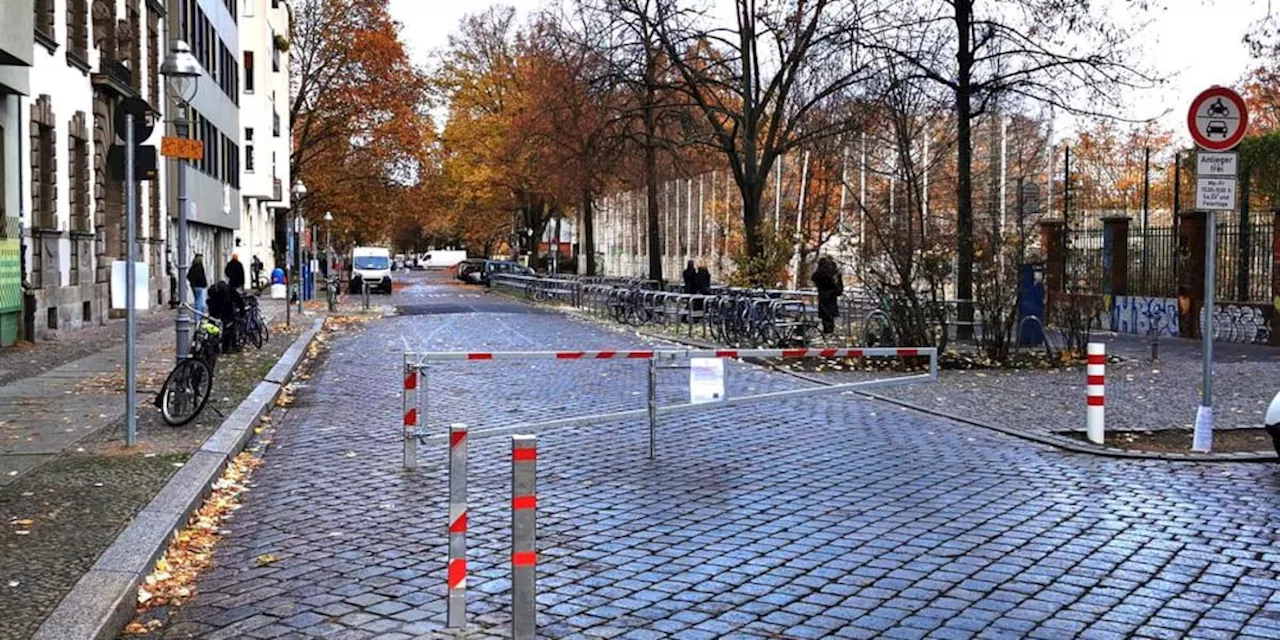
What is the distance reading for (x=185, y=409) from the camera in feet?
38.5

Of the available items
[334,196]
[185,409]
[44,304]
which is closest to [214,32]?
[334,196]

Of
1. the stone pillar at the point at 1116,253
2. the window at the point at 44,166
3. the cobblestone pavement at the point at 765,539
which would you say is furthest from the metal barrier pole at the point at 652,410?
the stone pillar at the point at 1116,253

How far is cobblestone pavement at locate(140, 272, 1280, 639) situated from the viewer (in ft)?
19.3

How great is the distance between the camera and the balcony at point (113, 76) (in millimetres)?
26391

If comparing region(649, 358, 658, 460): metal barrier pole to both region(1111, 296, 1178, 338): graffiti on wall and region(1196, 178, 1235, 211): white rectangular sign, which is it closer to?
region(1196, 178, 1235, 211): white rectangular sign

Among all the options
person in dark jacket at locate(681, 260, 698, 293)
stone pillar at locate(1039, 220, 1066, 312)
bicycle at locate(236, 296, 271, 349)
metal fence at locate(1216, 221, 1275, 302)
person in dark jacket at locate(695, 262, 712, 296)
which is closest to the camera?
bicycle at locate(236, 296, 271, 349)

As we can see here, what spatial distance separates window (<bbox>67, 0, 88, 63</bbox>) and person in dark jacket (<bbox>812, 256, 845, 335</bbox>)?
47.1 ft

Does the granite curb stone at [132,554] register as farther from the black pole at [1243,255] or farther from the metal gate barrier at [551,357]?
the black pole at [1243,255]

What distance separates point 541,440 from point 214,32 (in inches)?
1450

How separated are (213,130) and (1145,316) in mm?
30102

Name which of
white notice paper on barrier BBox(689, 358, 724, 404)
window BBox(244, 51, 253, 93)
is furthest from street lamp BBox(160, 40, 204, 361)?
window BBox(244, 51, 253, 93)

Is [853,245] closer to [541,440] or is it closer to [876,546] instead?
[541,440]

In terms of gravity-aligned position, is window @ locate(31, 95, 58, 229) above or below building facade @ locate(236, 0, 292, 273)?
A: below

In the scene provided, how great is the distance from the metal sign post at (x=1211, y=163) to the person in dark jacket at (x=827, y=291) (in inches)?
491
